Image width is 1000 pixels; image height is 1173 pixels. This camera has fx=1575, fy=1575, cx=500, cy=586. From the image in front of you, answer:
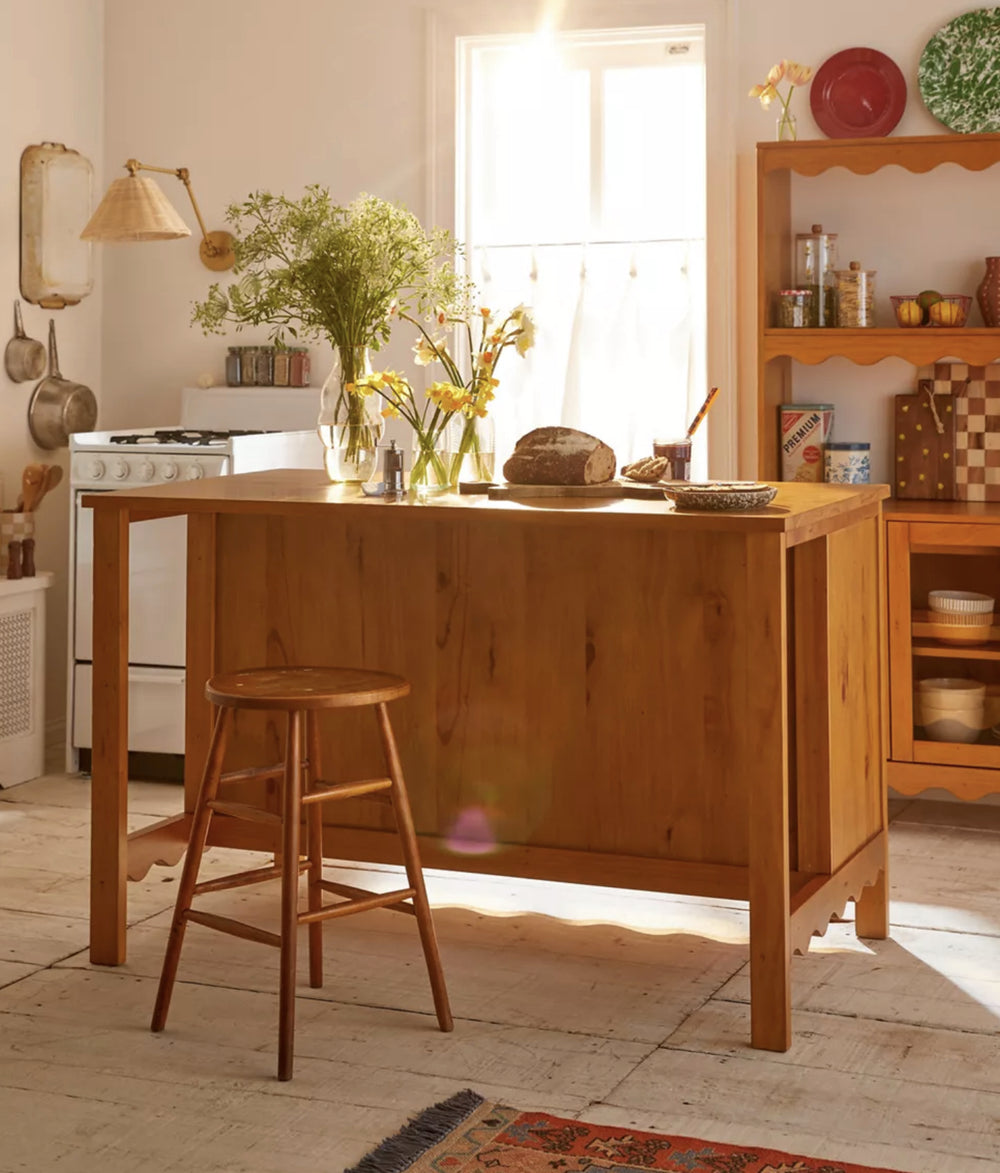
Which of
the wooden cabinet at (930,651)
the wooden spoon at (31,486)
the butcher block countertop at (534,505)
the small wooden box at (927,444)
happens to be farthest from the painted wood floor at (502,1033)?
the wooden spoon at (31,486)

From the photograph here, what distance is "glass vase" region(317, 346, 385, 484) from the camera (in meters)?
3.31

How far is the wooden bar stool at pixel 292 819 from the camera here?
256cm

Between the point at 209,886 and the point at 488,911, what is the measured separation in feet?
2.91

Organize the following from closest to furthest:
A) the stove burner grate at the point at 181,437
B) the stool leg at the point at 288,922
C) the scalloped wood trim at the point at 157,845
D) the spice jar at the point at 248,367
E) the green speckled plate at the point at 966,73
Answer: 1. the stool leg at the point at 288,922
2. the scalloped wood trim at the point at 157,845
3. the green speckled plate at the point at 966,73
4. the stove burner grate at the point at 181,437
5. the spice jar at the point at 248,367

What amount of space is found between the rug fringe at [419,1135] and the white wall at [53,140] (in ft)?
10.2

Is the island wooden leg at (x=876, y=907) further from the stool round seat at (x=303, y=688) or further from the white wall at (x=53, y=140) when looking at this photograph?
the white wall at (x=53, y=140)

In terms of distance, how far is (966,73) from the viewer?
176 inches

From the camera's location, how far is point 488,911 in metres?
3.52

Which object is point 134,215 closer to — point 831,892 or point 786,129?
point 786,129

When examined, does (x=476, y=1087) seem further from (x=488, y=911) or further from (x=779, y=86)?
(x=779, y=86)

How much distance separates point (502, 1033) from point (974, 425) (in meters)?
2.61

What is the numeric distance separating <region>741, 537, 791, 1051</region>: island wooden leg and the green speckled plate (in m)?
2.39

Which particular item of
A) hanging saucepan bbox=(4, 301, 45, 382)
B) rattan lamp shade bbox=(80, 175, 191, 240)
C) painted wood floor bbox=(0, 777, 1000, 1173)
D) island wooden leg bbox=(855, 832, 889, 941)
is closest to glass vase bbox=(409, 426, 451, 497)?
painted wood floor bbox=(0, 777, 1000, 1173)

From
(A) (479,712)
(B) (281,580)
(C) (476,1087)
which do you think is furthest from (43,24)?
(C) (476,1087)
